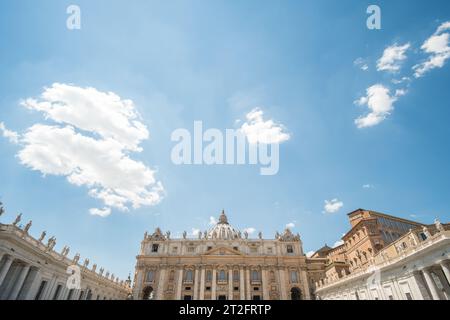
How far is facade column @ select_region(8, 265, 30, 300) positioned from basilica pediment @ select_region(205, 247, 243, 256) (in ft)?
118

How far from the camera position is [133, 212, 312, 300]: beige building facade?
165 feet

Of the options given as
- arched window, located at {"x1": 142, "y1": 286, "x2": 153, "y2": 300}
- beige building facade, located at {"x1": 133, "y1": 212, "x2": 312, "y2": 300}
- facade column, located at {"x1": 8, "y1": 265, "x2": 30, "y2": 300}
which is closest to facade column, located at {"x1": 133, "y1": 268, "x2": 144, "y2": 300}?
beige building facade, located at {"x1": 133, "y1": 212, "x2": 312, "y2": 300}

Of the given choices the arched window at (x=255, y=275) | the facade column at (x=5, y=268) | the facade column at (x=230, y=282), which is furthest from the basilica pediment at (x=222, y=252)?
the facade column at (x=5, y=268)

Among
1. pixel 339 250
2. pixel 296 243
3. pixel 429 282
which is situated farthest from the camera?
pixel 296 243

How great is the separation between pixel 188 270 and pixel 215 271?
245 inches

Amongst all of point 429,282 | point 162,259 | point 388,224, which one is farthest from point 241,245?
point 429,282

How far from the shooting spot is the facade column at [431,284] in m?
19.4

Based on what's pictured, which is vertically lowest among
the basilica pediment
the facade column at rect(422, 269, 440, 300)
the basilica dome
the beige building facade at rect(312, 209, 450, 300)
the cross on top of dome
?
the facade column at rect(422, 269, 440, 300)

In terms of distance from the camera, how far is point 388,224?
38.7 m

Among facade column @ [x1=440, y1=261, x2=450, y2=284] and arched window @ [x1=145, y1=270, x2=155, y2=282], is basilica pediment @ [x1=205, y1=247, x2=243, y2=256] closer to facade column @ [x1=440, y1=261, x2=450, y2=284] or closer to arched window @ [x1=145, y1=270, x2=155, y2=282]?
arched window @ [x1=145, y1=270, x2=155, y2=282]

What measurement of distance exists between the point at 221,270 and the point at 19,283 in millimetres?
37856

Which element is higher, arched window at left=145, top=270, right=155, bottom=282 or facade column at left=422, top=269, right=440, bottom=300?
arched window at left=145, top=270, right=155, bottom=282

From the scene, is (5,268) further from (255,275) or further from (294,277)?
(294,277)
